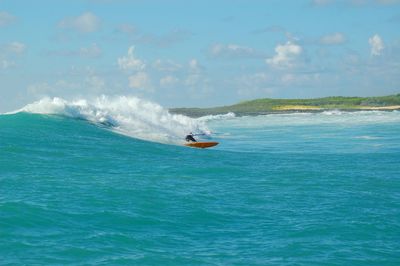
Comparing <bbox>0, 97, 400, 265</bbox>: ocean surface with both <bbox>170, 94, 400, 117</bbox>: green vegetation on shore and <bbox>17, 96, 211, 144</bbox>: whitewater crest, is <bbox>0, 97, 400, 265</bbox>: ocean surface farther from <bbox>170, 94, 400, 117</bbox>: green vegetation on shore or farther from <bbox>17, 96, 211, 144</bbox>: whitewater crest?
<bbox>170, 94, 400, 117</bbox>: green vegetation on shore

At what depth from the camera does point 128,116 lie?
48.4m

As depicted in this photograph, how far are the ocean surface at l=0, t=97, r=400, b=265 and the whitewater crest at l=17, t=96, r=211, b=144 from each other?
1077 centimetres

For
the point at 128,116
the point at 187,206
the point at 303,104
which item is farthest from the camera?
the point at 303,104

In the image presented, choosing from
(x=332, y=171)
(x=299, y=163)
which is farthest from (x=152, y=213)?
(x=299, y=163)

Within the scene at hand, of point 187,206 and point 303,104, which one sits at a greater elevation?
point 303,104

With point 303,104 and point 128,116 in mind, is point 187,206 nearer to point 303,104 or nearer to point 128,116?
point 128,116

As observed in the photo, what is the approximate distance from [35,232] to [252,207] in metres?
5.55

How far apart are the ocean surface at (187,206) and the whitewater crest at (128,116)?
10.8 m

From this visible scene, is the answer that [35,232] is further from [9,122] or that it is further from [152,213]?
[9,122]

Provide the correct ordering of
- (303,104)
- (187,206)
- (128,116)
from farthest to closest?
(303,104), (128,116), (187,206)

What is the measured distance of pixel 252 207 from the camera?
1591 cm

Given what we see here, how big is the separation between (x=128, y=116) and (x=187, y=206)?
3326 centimetres

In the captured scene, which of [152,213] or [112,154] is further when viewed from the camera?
[112,154]

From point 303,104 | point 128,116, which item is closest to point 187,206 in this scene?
point 128,116
